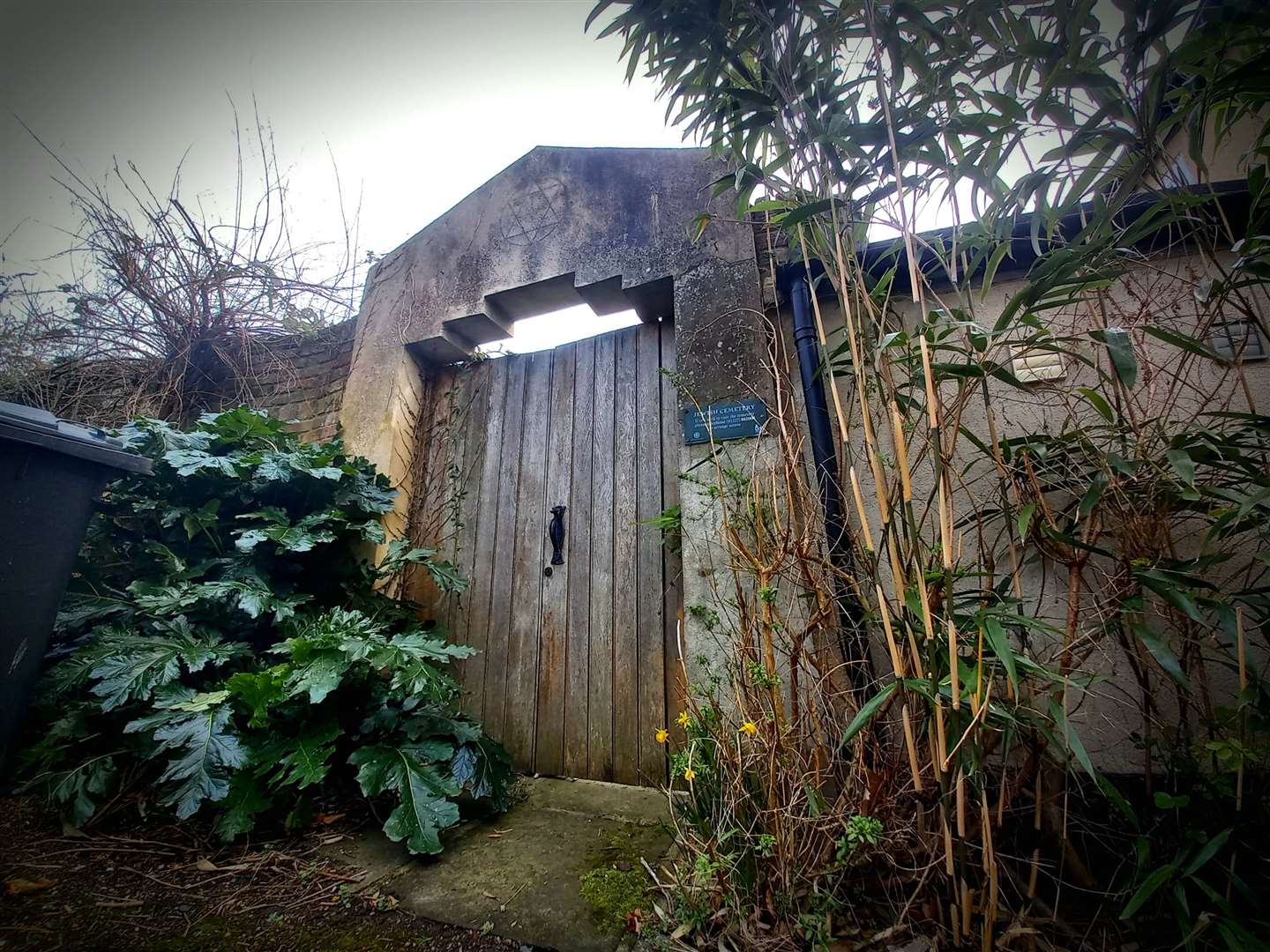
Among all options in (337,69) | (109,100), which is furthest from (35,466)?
(337,69)

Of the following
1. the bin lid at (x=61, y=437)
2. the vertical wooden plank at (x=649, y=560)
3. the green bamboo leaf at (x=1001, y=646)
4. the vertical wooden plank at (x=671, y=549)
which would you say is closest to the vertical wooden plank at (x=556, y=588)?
the vertical wooden plank at (x=649, y=560)

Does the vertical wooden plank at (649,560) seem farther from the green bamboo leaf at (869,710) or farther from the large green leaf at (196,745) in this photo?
the large green leaf at (196,745)

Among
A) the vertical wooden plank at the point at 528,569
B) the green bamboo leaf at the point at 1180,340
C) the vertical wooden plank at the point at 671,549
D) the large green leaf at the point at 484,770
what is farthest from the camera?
the vertical wooden plank at the point at 528,569

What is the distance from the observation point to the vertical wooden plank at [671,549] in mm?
1992

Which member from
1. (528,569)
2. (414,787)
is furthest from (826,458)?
(414,787)

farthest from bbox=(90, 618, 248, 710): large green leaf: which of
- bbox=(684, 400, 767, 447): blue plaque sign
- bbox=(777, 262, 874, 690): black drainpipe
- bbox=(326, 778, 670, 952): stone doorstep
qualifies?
bbox=(777, 262, 874, 690): black drainpipe

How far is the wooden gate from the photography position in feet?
6.83

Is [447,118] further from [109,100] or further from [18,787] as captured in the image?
[18,787]

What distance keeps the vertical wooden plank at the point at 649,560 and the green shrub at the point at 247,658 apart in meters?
0.59

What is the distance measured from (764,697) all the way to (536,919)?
2.58ft

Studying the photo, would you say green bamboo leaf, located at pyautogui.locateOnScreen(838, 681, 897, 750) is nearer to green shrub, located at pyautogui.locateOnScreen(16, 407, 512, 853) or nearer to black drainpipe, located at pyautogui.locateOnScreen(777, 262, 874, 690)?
black drainpipe, located at pyautogui.locateOnScreen(777, 262, 874, 690)

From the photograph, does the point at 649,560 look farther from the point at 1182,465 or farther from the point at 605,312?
the point at 1182,465

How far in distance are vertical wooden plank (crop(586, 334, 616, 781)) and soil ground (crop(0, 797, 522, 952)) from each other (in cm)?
95

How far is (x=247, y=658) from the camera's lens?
178 centimetres
